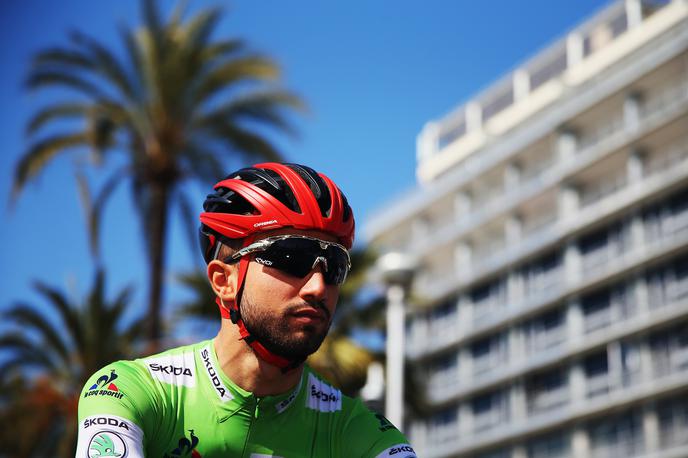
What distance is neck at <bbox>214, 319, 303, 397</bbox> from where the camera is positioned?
3.78 m

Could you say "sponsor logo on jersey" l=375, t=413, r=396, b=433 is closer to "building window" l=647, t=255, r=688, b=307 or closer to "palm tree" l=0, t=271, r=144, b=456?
"palm tree" l=0, t=271, r=144, b=456

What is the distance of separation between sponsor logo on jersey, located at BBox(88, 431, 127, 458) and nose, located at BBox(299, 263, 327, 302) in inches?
30.1

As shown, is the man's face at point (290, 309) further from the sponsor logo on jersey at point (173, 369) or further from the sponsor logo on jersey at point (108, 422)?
the sponsor logo on jersey at point (108, 422)

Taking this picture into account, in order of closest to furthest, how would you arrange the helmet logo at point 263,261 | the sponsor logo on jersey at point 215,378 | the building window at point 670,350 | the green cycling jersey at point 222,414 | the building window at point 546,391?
1. the green cycling jersey at point 222,414
2. the helmet logo at point 263,261
3. the sponsor logo on jersey at point 215,378
4. the building window at point 670,350
5. the building window at point 546,391

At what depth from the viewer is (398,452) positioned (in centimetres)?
370

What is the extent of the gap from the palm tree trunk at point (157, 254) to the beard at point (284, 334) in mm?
21099

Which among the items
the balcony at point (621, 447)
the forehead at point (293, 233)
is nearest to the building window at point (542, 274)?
the balcony at point (621, 447)

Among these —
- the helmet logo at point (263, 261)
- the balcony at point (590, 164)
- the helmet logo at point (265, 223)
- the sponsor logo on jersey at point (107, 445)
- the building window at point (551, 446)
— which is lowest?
the sponsor logo on jersey at point (107, 445)

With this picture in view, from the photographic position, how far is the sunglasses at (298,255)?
12.0ft

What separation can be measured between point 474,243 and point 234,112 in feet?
243

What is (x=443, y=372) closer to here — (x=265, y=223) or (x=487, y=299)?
(x=487, y=299)

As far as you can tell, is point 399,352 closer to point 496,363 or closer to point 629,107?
point 629,107

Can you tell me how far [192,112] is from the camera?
1057 inches

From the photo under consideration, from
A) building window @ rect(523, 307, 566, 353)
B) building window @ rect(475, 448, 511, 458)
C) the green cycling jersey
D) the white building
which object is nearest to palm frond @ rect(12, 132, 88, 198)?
the green cycling jersey
